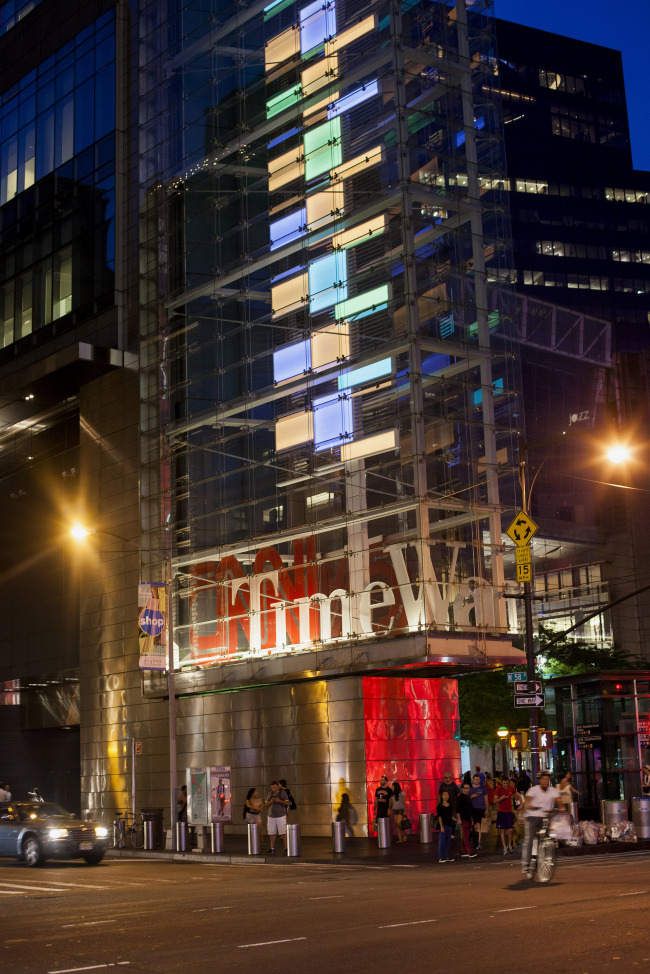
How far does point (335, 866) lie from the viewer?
26.1m

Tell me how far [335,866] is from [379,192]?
20.5 meters

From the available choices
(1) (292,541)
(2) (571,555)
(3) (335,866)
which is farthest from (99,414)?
(2) (571,555)

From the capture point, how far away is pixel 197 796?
107ft

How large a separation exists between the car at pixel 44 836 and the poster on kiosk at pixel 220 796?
427cm

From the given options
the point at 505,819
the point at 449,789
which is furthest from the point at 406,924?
the point at 505,819

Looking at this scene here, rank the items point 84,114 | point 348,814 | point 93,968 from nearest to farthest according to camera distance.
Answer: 1. point 93,968
2. point 348,814
3. point 84,114

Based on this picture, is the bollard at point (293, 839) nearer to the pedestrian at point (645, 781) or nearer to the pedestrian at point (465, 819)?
the pedestrian at point (465, 819)

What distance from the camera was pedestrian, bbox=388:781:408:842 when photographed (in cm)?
3212

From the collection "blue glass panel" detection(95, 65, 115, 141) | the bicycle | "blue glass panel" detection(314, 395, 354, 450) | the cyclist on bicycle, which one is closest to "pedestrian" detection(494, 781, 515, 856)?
the cyclist on bicycle

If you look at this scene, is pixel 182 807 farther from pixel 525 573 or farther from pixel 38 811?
pixel 525 573

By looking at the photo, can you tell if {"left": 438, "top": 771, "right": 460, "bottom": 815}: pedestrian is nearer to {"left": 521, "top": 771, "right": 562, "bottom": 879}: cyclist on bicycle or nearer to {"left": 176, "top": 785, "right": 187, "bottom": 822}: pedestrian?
{"left": 521, "top": 771, "right": 562, "bottom": 879}: cyclist on bicycle

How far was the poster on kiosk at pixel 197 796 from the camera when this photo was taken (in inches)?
1265

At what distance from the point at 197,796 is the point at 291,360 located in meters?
14.7

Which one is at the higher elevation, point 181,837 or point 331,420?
point 331,420
